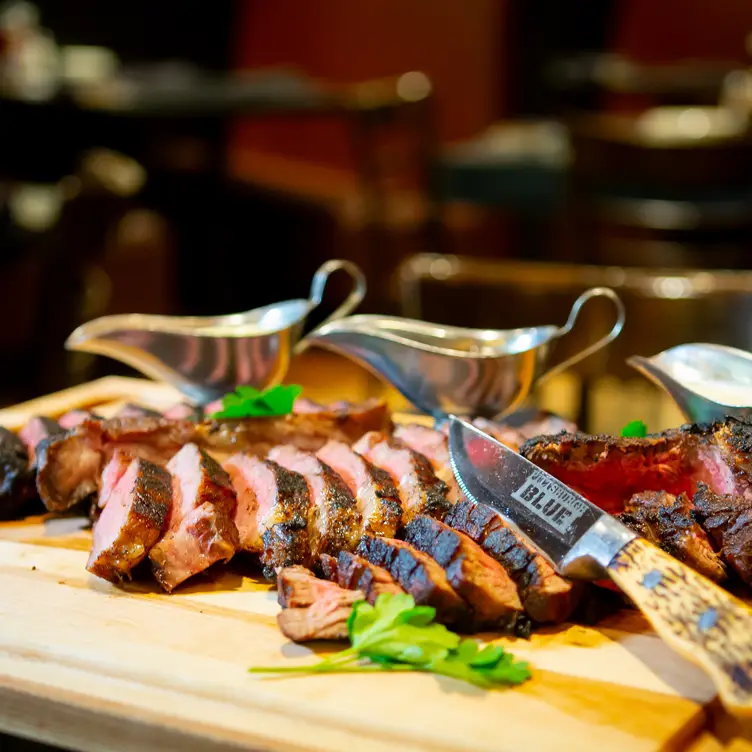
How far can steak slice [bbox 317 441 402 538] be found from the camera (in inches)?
75.0

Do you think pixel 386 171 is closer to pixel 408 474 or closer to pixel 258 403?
pixel 258 403

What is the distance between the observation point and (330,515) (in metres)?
1.92

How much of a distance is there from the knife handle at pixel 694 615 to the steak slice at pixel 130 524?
0.85 m

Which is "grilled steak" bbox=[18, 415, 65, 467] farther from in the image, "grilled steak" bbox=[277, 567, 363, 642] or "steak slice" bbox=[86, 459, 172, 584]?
"grilled steak" bbox=[277, 567, 363, 642]

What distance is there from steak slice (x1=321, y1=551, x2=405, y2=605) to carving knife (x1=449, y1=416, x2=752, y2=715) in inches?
10.5

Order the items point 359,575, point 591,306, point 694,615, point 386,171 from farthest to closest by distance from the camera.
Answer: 1. point 386,171
2. point 591,306
3. point 359,575
4. point 694,615

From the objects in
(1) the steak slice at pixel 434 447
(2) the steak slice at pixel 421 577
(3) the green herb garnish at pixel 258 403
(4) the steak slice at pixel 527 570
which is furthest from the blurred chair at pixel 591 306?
(2) the steak slice at pixel 421 577

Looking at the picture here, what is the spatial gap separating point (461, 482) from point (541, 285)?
1.69 meters

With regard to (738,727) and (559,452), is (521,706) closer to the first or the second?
(738,727)

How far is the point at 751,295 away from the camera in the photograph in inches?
132

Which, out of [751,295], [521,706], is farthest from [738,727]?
[751,295]

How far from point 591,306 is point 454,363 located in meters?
1.13

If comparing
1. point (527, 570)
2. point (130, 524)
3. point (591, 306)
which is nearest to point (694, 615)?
point (527, 570)

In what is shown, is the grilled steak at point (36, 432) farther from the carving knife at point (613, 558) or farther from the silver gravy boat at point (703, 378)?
the silver gravy boat at point (703, 378)
